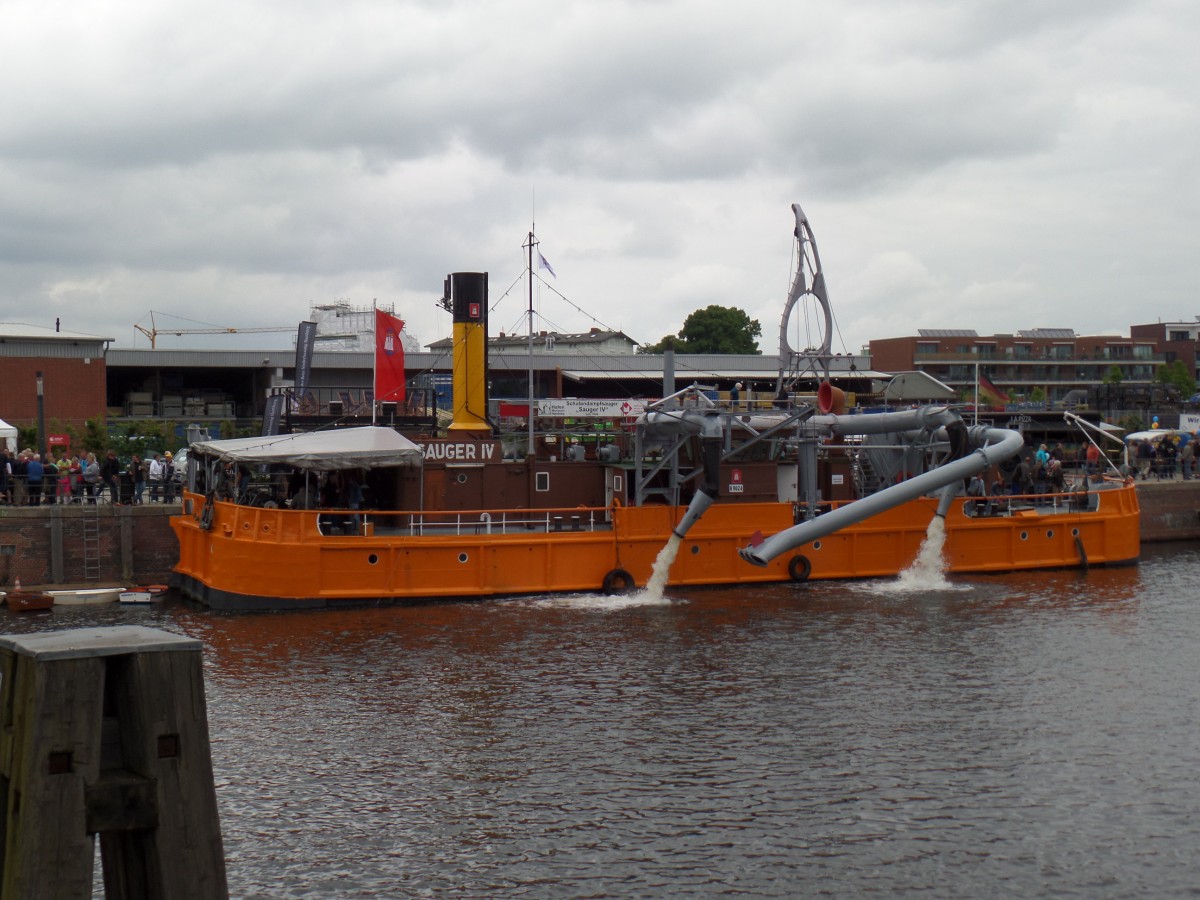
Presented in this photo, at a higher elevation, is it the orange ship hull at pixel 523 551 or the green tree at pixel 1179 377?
the green tree at pixel 1179 377

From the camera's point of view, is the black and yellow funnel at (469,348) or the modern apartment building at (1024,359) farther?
the modern apartment building at (1024,359)

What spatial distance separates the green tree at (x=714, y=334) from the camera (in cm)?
10362

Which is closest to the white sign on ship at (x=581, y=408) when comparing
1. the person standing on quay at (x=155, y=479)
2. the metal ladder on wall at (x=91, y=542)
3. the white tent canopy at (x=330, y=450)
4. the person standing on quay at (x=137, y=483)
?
the white tent canopy at (x=330, y=450)

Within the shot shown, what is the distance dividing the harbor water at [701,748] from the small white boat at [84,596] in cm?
147

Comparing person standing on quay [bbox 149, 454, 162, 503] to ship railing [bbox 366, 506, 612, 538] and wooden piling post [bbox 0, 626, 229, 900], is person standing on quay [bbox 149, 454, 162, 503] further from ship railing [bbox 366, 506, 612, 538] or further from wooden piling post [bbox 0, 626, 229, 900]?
wooden piling post [bbox 0, 626, 229, 900]

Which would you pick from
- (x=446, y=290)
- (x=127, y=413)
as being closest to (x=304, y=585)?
(x=446, y=290)

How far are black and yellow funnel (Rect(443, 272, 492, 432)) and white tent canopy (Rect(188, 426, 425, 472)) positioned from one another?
157 inches

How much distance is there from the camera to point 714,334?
104 m

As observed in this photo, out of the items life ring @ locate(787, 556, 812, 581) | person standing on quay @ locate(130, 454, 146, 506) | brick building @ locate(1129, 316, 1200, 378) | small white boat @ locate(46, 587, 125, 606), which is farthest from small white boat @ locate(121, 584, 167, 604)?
brick building @ locate(1129, 316, 1200, 378)

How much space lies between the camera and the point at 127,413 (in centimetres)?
6184

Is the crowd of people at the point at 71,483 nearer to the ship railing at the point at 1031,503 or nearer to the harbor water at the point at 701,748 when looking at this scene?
the harbor water at the point at 701,748

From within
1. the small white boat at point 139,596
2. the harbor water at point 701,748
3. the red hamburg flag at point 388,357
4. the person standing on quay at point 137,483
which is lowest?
the harbor water at point 701,748

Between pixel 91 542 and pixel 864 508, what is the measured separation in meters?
20.2

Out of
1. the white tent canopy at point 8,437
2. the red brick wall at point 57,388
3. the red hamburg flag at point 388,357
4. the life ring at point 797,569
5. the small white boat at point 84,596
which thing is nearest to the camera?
the small white boat at point 84,596
